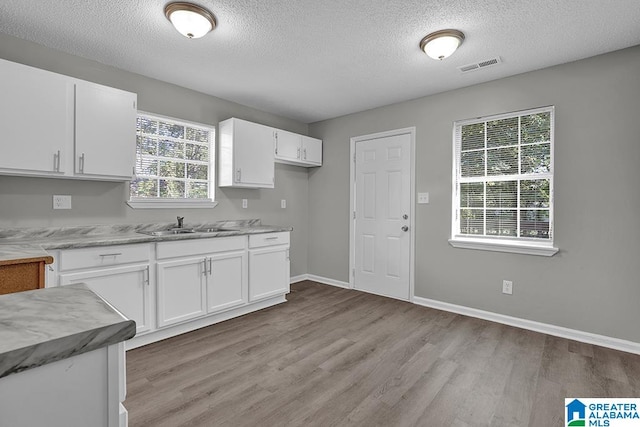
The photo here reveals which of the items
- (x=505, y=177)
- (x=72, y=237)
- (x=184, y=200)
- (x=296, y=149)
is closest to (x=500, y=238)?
(x=505, y=177)

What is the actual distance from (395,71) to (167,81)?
7.61 ft

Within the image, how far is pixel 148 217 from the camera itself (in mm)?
3242

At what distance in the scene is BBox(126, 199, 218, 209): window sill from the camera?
10.3 feet

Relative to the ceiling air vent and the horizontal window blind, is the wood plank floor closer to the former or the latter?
the horizontal window blind

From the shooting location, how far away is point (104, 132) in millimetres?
2670

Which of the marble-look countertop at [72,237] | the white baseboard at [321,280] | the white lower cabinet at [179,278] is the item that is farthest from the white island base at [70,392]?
the white baseboard at [321,280]

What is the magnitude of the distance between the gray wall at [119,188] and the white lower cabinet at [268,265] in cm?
66

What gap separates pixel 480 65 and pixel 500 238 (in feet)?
5.60

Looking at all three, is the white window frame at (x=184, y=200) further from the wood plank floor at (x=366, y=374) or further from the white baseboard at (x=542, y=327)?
the white baseboard at (x=542, y=327)

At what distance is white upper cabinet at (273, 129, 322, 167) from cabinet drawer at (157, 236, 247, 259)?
1.43 metres

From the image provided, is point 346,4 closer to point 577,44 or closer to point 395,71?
point 395,71

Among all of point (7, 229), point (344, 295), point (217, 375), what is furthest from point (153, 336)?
point (344, 295)
